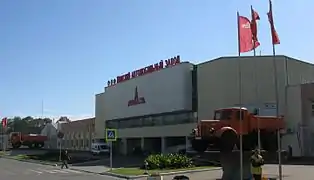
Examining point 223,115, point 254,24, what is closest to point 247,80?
point 223,115

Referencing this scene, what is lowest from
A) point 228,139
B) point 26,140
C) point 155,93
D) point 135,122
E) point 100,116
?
point 26,140

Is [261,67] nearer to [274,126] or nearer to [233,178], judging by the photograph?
[274,126]

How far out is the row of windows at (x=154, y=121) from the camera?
61456 mm

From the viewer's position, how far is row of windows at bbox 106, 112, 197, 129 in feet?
202

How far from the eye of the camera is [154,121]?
6925 centimetres

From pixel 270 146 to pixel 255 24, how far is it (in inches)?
514

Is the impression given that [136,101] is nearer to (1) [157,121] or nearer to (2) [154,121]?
(2) [154,121]

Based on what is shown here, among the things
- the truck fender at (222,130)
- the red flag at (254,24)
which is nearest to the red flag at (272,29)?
the red flag at (254,24)

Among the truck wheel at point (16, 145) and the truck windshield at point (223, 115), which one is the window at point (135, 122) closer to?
the truck windshield at point (223, 115)

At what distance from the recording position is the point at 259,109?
51.5m

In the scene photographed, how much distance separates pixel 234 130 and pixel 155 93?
3926 cm

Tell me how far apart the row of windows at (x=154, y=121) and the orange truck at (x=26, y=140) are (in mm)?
35183

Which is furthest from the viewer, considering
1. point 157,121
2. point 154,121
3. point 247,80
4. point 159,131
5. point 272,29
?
point 154,121

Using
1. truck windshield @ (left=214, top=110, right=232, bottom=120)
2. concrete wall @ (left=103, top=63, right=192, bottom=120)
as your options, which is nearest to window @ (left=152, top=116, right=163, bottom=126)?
concrete wall @ (left=103, top=63, right=192, bottom=120)
